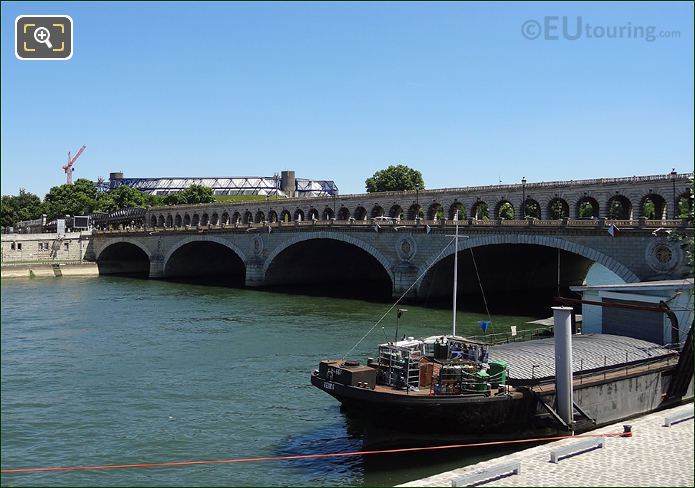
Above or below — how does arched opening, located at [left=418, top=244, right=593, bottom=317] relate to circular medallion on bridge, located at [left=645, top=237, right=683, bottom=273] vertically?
below

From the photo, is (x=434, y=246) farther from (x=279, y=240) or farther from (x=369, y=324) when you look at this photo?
(x=279, y=240)

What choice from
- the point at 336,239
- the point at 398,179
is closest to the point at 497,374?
the point at 336,239

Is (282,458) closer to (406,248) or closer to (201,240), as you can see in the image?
(406,248)

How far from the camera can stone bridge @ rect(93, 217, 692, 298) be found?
172 ft

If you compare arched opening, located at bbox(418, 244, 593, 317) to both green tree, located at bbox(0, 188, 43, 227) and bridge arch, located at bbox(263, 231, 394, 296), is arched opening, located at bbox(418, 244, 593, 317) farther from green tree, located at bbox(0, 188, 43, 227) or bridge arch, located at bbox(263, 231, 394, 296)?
→ green tree, located at bbox(0, 188, 43, 227)

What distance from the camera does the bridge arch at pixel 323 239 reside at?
73500 millimetres

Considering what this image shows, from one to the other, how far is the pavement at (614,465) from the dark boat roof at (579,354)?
13.0 feet

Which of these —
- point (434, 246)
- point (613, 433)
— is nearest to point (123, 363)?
point (613, 433)

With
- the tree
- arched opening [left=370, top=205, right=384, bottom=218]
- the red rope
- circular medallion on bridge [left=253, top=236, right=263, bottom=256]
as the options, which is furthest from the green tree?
the red rope

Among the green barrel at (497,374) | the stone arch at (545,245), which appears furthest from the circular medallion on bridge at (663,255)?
the green barrel at (497,374)

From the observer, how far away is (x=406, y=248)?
70.6 metres

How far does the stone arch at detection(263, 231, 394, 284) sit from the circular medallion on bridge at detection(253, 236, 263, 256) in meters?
1.75

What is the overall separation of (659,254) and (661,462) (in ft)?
107

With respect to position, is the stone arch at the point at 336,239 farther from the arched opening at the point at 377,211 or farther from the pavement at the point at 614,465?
the pavement at the point at 614,465
